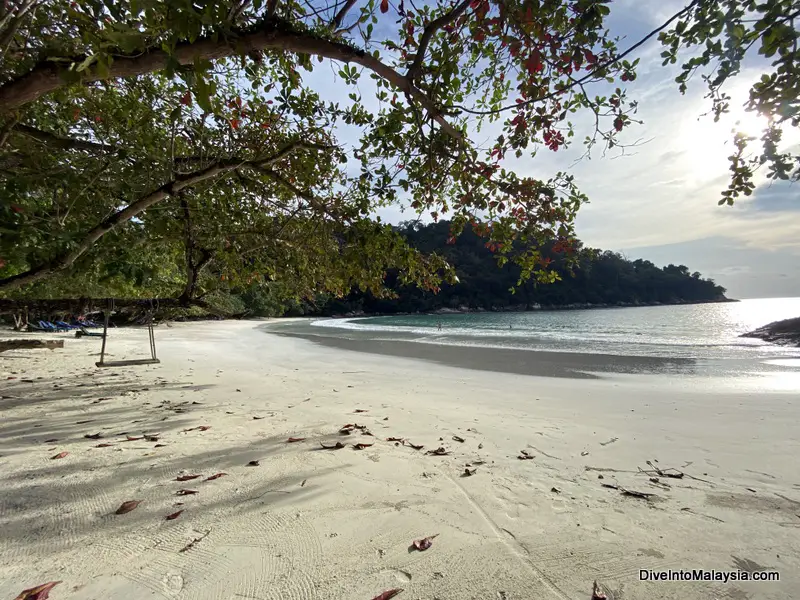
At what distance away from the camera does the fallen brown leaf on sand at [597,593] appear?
1.96m

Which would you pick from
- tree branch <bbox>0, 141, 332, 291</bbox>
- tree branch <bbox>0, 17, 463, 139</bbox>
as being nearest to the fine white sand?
tree branch <bbox>0, 141, 332, 291</bbox>

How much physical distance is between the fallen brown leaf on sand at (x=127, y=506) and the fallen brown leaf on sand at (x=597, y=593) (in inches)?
116

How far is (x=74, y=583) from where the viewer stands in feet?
6.40

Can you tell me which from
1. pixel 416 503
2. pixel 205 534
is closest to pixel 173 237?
pixel 205 534

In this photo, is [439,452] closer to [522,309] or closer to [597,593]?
[597,593]

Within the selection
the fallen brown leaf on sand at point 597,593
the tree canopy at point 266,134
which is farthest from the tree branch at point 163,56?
the fallen brown leaf on sand at point 597,593

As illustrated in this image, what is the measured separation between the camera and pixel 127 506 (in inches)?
107

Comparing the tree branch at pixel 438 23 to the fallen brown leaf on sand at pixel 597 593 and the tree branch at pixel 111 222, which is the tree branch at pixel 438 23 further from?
the fallen brown leaf on sand at pixel 597 593

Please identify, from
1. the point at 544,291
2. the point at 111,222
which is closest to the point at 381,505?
the point at 111,222

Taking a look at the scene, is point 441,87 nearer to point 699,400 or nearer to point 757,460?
point 757,460

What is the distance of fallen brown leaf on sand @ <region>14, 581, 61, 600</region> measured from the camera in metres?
1.83

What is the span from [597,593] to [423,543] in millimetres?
953

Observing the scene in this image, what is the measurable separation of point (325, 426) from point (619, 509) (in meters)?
3.44

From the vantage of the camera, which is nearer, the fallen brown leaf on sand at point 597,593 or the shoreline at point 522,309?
the fallen brown leaf on sand at point 597,593
